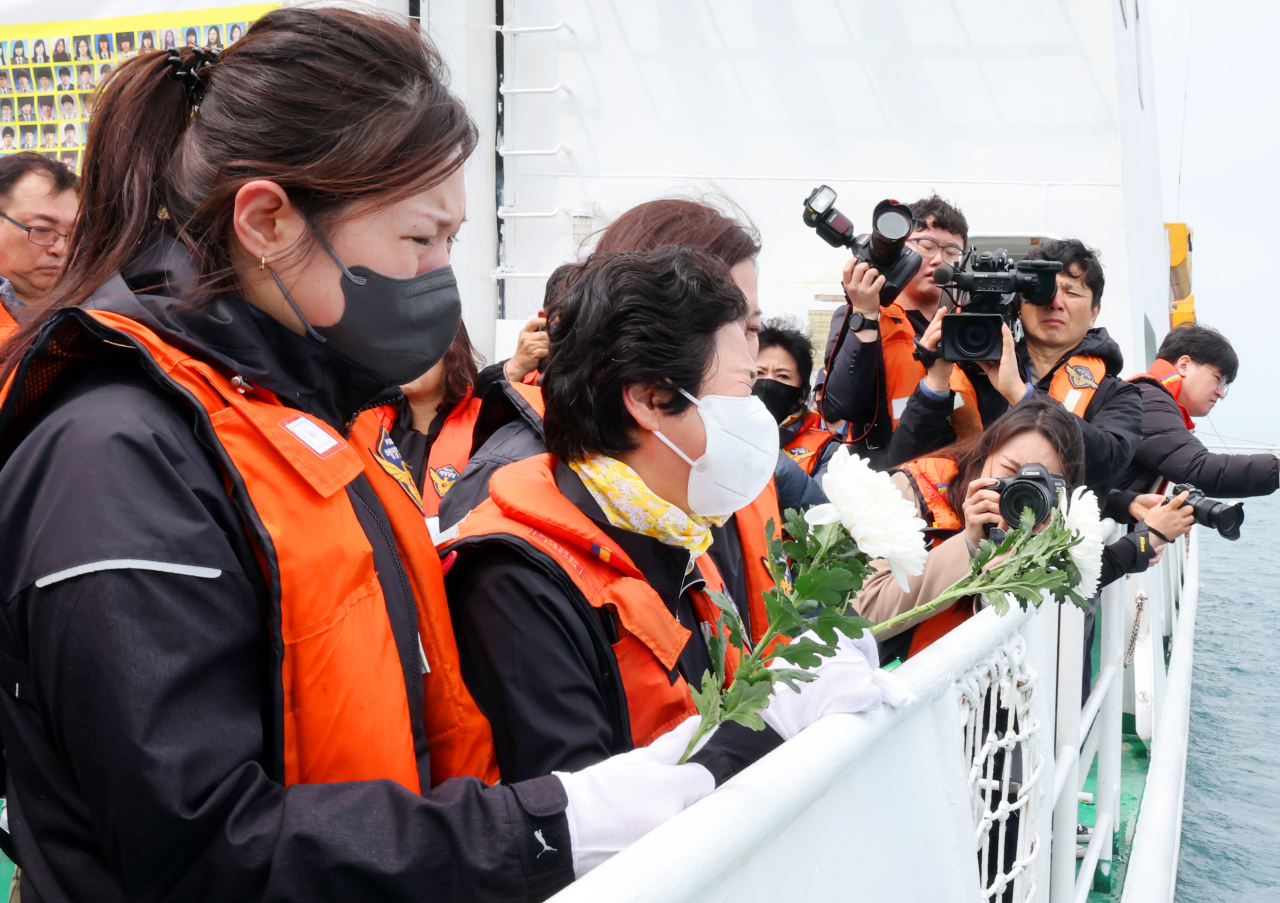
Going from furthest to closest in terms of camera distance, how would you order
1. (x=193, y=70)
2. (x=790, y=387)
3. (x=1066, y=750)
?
1. (x=790, y=387)
2. (x=1066, y=750)
3. (x=193, y=70)

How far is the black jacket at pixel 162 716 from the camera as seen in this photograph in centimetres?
76

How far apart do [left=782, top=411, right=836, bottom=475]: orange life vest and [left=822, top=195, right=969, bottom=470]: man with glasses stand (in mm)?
74

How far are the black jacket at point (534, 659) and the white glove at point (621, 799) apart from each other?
21 centimetres

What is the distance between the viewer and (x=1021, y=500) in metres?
2.00

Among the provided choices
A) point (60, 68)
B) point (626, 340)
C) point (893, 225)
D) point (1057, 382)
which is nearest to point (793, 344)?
point (893, 225)

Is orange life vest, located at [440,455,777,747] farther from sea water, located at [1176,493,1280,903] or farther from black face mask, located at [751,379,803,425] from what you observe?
sea water, located at [1176,493,1280,903]

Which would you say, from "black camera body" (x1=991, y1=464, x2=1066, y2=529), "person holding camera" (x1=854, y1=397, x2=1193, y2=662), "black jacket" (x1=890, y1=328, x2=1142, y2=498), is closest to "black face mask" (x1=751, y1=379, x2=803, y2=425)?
"black jacket" (x1=890, y1=328, x2=1142, y2=498)

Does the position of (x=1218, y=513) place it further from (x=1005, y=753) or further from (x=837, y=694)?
(x=837, y=694)

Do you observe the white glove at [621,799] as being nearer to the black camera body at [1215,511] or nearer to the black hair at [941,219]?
the black camera body at [1215,511]

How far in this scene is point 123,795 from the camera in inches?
30.0

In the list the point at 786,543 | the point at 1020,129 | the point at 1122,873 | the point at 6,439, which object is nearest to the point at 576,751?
the point at 786,543

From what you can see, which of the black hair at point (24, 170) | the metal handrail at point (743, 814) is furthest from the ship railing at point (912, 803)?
the black hair at point (24, 170)

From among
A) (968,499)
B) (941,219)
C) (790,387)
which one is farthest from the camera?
(790,387)

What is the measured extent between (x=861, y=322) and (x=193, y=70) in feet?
6.90
